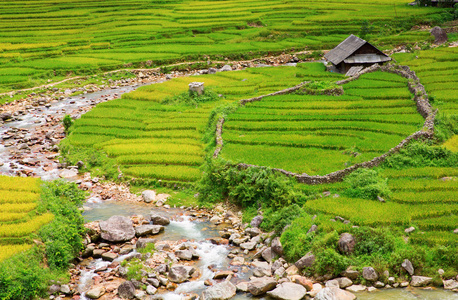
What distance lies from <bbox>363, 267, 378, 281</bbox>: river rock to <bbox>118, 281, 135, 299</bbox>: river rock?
20.7 feet

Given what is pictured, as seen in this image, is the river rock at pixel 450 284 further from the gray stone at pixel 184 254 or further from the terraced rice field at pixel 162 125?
the terraced rice field at pixel 162 125

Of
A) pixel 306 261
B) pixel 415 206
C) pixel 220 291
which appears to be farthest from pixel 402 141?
pixel 220 291

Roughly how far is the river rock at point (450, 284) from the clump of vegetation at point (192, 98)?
19.5m

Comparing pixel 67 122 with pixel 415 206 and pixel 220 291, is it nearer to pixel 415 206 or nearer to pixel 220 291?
pixel 220 291

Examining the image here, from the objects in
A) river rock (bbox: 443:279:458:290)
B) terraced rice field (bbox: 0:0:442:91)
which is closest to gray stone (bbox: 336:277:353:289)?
river rock (bbox: 443:279:458:290)

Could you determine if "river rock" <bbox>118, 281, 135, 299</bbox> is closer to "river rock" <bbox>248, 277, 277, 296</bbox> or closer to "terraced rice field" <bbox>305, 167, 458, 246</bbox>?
"river rock" <bbox>248, 277, 277, 296</bbox>

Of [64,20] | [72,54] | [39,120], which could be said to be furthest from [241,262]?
[64,20]

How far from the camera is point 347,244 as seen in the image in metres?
12.8

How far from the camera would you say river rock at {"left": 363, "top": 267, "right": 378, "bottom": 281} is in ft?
39.2

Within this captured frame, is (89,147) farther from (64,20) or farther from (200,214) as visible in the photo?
(64,20)

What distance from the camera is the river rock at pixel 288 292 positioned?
457 inches

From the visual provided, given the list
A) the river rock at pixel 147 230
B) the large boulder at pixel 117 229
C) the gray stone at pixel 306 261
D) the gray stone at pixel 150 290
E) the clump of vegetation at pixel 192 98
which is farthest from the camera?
the clump of vegetation at pixel 192 98

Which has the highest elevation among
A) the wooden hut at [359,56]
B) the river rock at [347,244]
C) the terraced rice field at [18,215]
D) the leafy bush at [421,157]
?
the wooden hut at [359,56]

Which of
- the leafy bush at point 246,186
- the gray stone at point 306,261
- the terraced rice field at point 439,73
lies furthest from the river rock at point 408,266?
the terraced rice field at point 439,73
